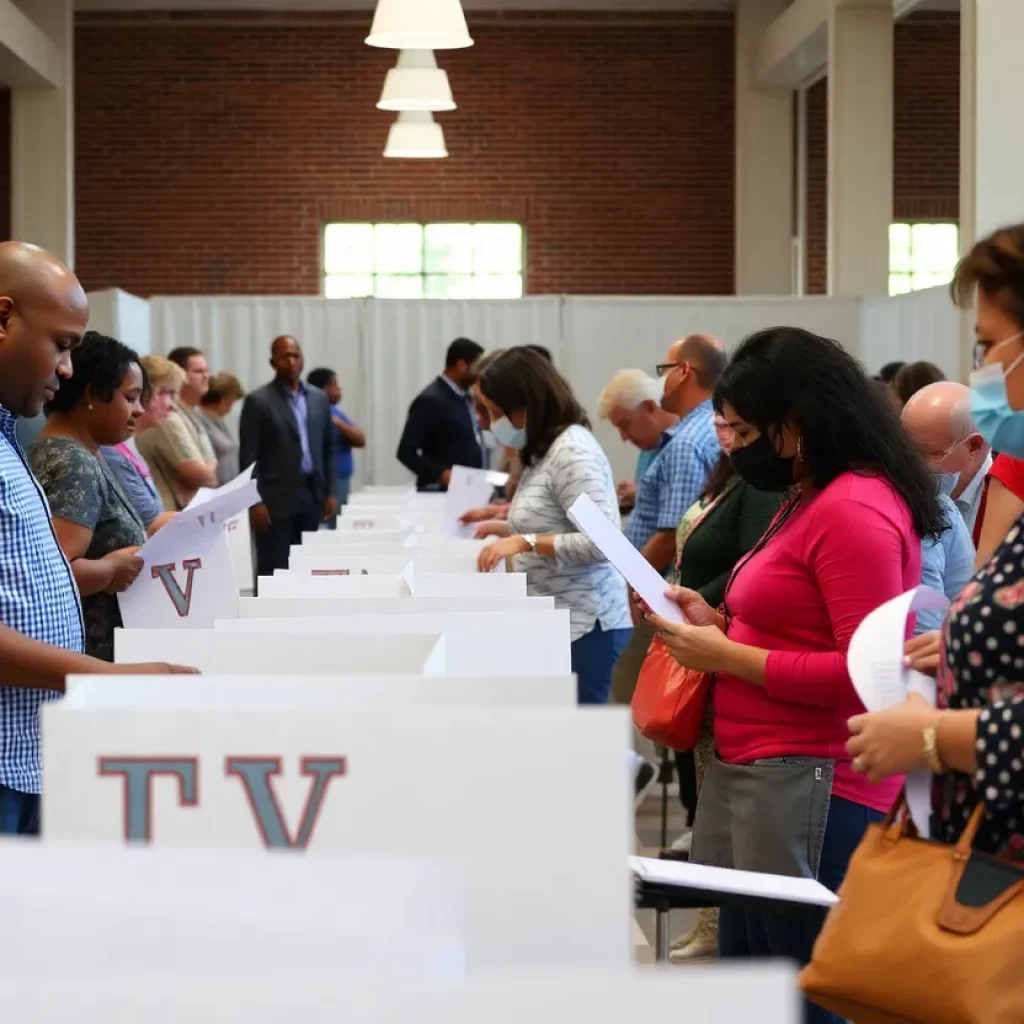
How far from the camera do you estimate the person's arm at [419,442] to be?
27.9 feet

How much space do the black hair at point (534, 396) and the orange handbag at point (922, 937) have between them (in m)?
2.68

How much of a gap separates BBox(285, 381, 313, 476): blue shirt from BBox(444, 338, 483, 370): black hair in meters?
0.85

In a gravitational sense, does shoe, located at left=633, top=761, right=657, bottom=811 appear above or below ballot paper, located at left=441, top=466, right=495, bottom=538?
below

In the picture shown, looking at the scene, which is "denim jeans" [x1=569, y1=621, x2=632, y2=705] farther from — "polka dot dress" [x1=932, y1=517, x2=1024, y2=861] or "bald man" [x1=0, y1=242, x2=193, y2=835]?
"polka dot dress" [x1=932, y1=517, x2=1024, y2=861]

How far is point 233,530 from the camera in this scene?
16.1 feet

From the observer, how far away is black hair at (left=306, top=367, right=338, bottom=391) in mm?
10242

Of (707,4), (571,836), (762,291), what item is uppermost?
(707,4)

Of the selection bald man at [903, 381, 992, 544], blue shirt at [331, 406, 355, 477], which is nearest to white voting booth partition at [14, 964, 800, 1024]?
bald man at [903, 381, 992, 544]

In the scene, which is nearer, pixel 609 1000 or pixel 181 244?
pixel 609 1000

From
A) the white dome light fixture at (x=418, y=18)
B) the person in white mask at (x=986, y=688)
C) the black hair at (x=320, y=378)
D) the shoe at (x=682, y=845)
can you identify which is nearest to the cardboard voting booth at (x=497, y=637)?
the person in white mask at (x=986, y=688)

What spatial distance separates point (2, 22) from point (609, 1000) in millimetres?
11565

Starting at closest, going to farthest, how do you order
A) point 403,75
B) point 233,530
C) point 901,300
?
point 233,530 → point 403,75 → point 901,300

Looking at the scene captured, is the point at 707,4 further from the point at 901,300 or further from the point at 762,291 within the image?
the point at 901,300

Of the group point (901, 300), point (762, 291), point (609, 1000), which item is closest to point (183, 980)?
point (609, 1000)
